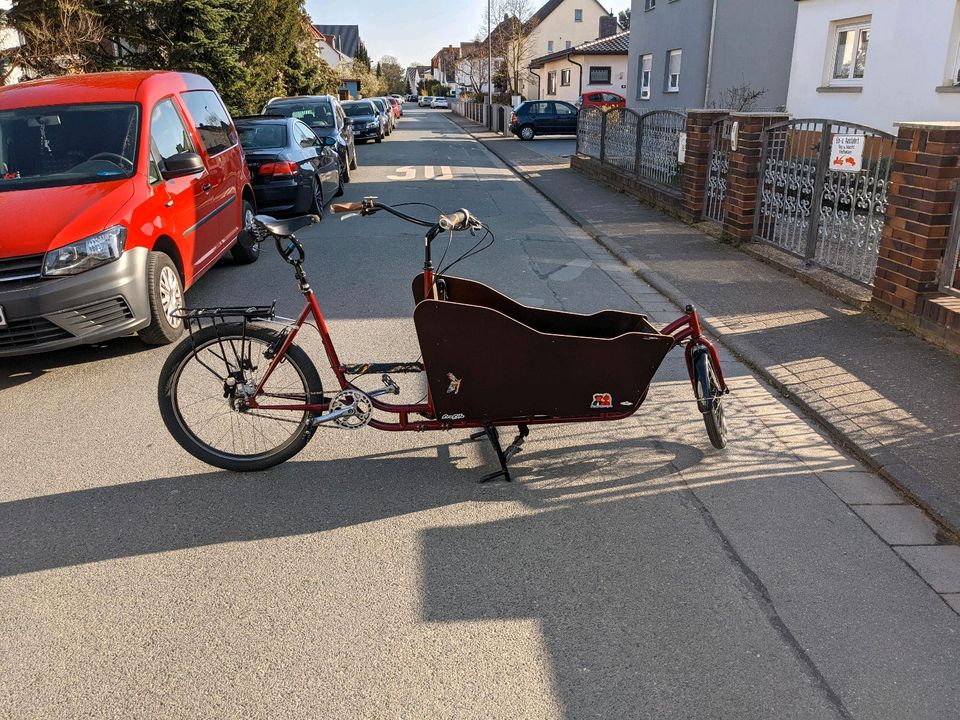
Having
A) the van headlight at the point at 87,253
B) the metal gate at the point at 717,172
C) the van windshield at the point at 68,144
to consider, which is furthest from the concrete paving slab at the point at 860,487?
the metal gate at the point at 717,172

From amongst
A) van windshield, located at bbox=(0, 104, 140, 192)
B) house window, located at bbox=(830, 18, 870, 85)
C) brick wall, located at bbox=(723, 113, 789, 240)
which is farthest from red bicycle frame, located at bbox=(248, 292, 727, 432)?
house window, located at bbox=(830, 18, 870, 85)

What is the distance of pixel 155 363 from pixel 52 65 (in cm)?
1253

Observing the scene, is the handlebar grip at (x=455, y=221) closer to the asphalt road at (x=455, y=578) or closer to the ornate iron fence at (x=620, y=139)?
the asphalt road at (x=455, y=578)

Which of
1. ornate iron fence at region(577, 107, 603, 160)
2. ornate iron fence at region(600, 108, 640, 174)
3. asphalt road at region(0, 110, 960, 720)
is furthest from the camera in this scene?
ornate iron fence at region(577, 107, 603, 160)

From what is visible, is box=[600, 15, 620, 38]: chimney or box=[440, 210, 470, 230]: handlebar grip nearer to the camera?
box=[440, 210, 470, 230]: handlebar grip

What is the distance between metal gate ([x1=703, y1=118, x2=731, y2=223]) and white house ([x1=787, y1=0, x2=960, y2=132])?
Result: 366 centimetres

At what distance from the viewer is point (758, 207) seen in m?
9.31

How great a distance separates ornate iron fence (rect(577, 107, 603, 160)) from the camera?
17.3 meters

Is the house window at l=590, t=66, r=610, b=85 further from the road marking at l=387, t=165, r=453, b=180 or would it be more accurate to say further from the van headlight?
the van headlight

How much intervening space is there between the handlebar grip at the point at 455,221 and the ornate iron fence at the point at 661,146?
866 centimetres

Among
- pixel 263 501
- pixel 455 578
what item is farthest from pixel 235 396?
pixel 455 578

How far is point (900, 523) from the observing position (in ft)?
12.1

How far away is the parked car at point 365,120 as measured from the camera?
96.6ft

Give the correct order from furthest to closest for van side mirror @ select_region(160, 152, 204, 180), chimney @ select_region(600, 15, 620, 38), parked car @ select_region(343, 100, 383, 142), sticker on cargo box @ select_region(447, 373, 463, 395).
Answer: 1. chimney @ select_region(600, 15, 620, 38)
2. parked car @ select_region(343, 100, 383, 142)
3. van side mirror @ select_region(160, 152, 204, 180)
4. sticker on cargo box @ select_region(447, 373, 463, 395)
